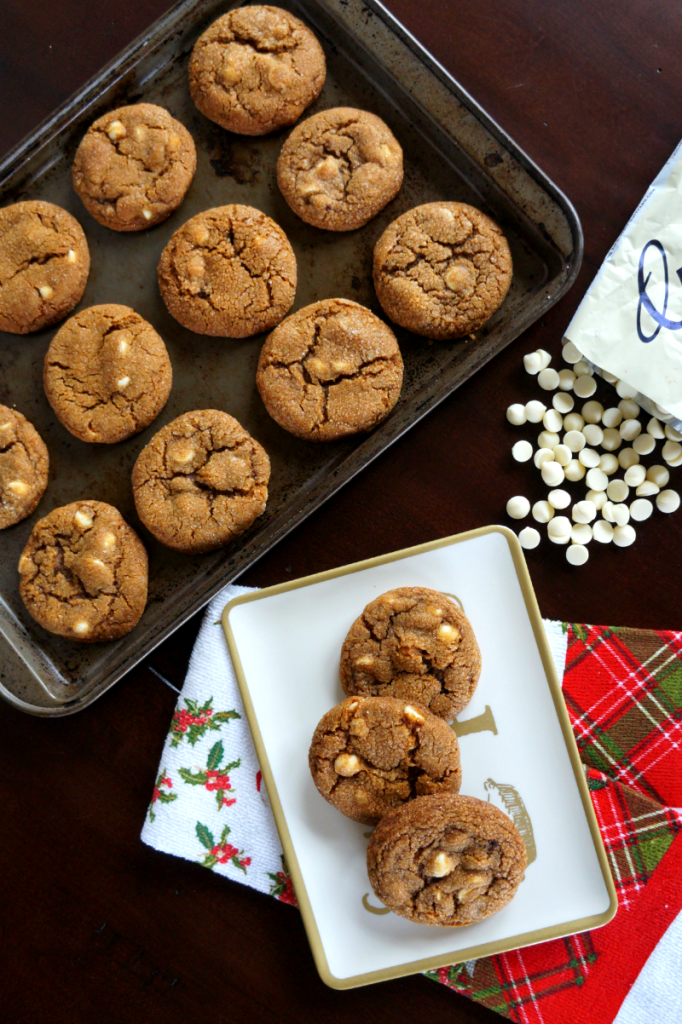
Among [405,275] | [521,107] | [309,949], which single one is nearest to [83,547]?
[405,275]

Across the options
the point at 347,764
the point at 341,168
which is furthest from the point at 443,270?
the point at 347,764

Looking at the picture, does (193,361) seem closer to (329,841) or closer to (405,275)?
(405,275)

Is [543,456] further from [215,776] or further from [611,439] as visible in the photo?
[215,776]

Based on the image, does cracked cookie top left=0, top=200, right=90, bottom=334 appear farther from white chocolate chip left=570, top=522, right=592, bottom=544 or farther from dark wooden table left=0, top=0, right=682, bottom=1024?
white chocolate chip left=570, top=522, right=592, bottom=544

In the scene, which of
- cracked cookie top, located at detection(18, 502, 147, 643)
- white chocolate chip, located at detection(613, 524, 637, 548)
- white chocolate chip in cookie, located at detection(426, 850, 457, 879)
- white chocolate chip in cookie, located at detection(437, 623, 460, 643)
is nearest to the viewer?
white chocolate chip in cookie, located at detection(426, 850, 457, 879)

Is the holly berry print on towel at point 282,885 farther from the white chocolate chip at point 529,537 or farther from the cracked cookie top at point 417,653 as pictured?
the white chocolate chip at point 529,537

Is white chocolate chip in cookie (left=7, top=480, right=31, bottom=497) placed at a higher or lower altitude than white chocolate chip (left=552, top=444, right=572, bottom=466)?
higher

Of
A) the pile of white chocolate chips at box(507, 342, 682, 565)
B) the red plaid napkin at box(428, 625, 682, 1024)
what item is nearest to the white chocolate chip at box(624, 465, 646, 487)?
the pile of white chocolate chips at box(507, 342, 682, 565)
